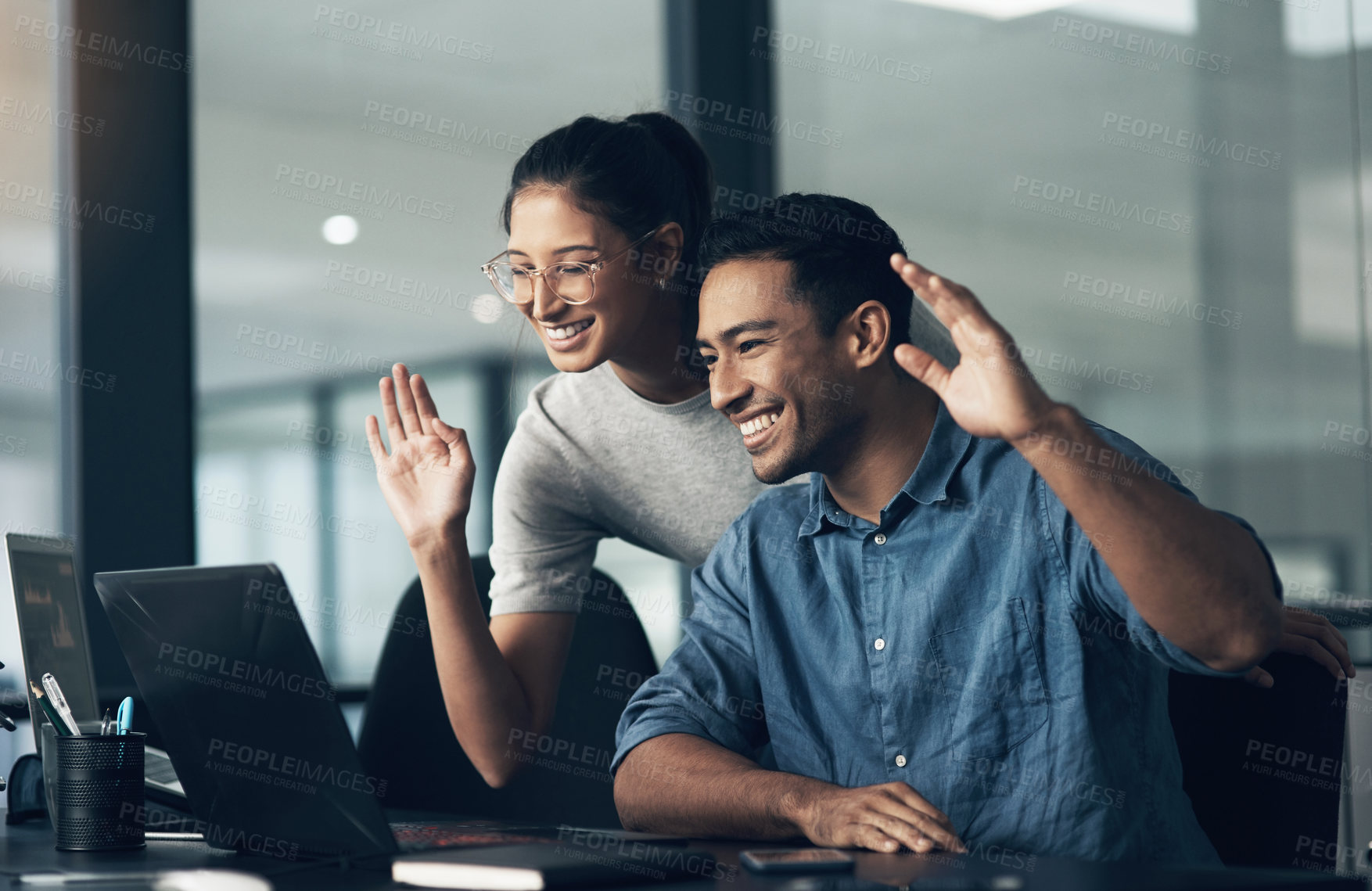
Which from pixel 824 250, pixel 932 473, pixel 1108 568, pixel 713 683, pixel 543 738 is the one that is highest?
pixel 824 250

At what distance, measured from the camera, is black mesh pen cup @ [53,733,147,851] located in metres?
1.21

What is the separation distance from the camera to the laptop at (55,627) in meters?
1.33

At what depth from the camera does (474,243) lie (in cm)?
283

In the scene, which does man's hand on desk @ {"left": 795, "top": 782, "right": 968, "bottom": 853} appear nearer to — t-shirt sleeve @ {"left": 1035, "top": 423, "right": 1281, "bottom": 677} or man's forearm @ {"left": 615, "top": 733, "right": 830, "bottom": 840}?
man's forearm @ {"left": 615, "top": 733, "right": 830, "bottom": 840}

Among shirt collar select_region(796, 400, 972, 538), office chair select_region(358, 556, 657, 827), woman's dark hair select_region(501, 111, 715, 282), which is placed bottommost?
office chair select_region(358, 556, 657, 827)

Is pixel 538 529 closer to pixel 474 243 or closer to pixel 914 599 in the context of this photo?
pixel 914 599

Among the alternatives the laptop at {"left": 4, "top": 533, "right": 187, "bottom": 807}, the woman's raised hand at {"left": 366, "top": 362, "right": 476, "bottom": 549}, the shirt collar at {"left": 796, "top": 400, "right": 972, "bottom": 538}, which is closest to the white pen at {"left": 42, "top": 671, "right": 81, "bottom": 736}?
the laptop at {"left": 4, "top": 533, "right": 187, "bottom": 807}

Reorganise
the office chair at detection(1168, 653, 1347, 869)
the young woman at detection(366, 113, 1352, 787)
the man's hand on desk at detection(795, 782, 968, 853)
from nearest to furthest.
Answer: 1. the man's hand on desk at detection(795, 782, 968, 853)
2. the office chair at detection(1168, 653, 1347, 869)
3. the young woman at detection(366, 113, 1352, 787)

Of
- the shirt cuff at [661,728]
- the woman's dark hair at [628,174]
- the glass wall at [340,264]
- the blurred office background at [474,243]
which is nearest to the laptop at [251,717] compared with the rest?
the shirt cuff at [661,728]

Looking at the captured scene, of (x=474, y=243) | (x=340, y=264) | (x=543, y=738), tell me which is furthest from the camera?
(x=474, y=243)

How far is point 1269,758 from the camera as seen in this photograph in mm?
1273

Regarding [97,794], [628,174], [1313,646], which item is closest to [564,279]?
[628,174]

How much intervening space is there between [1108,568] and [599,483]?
2.97ft

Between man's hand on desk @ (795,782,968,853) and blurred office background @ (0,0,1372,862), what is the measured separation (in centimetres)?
117
